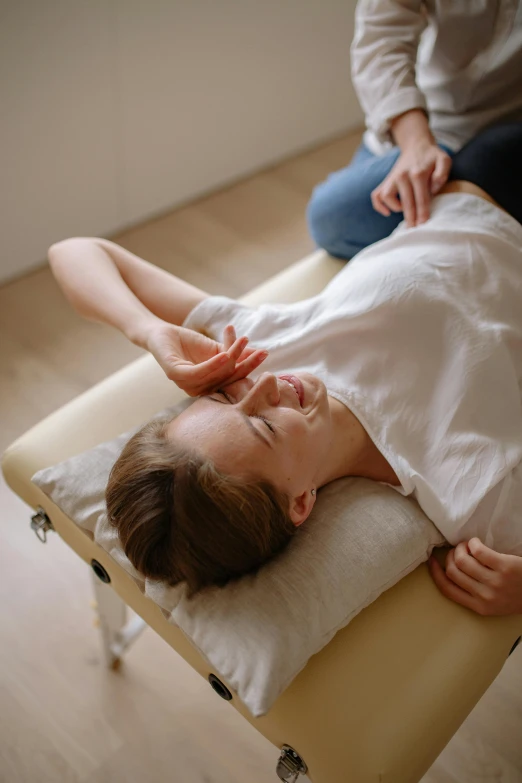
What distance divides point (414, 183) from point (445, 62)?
378 mm

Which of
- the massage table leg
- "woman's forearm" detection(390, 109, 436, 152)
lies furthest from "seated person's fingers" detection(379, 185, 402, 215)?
the massage table leg

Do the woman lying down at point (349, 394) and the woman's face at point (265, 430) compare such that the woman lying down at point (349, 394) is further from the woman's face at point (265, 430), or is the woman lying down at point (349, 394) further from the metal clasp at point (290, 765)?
the metal clasp at point (290, 765)

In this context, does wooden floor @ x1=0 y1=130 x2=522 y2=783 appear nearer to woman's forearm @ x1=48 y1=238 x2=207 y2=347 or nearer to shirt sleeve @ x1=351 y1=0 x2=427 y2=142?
woman's forearm @ x1=48 y1=238 x2=207 y2=347

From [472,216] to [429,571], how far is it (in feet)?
2.13

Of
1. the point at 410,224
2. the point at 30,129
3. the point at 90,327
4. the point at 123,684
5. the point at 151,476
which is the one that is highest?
the point at 30,129

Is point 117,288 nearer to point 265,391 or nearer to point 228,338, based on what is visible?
point 228,338

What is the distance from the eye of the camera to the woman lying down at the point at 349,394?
0.94m

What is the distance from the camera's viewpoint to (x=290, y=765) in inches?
37.7

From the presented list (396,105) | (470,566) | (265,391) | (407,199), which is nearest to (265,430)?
(265,391)

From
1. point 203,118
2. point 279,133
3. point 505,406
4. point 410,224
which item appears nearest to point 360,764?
point 505,406

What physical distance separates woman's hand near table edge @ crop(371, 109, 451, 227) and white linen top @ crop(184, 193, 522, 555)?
47mm

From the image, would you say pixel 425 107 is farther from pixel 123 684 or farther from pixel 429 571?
pixel 123 684

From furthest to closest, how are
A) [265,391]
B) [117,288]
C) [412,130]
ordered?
[412,130]
[117,288]
[265,391]

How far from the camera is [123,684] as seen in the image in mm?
1494
